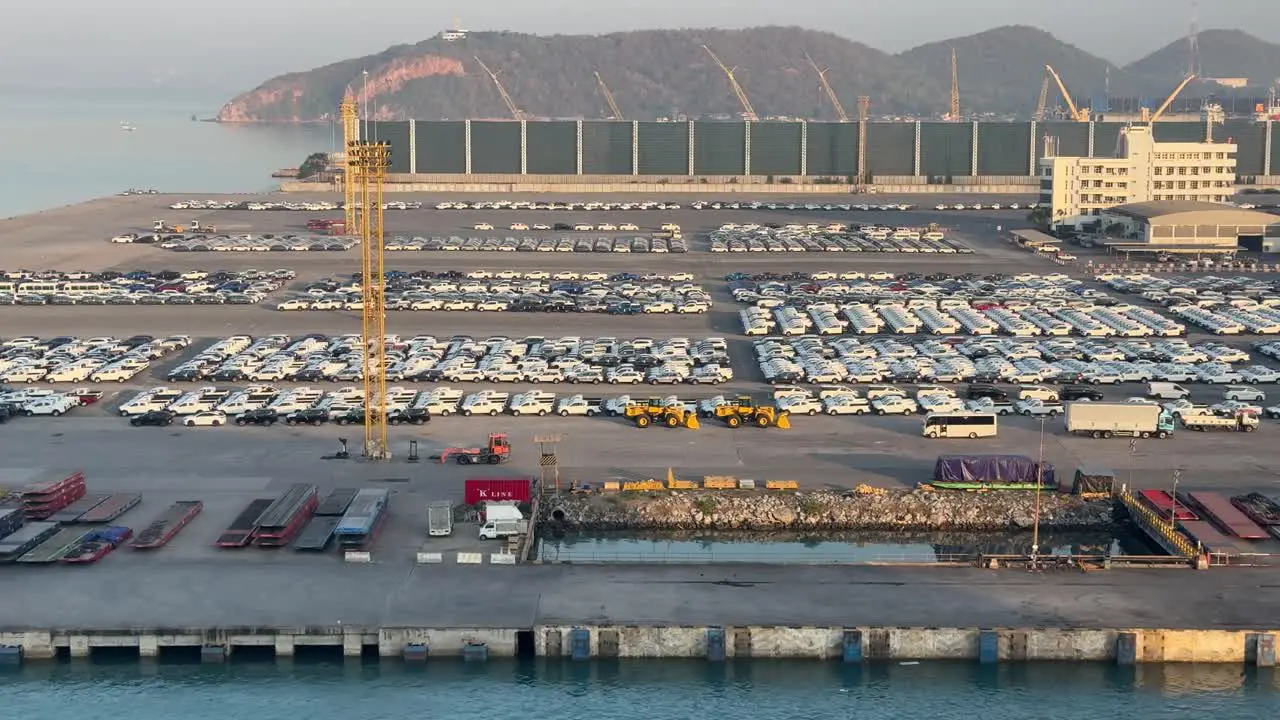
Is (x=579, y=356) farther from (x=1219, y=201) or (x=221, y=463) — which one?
(x=1219, y=201)

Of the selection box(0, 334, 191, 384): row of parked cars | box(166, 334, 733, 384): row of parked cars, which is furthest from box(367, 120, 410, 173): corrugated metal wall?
box(166, 334, 733, 384): row of parked cars

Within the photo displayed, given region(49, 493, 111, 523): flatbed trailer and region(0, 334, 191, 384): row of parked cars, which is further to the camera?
region(0, 334, 191, 384): row of parked cars

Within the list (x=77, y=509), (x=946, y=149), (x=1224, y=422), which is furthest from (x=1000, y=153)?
(x=77, y=509)

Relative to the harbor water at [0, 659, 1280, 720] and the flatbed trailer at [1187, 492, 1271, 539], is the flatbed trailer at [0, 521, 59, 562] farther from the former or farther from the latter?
the flatbed trailer at [1187, 492, 1271, 539]

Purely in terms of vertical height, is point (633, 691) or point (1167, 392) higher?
point (1167, 392)

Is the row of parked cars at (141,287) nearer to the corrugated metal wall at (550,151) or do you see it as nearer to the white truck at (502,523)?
the white truck at (502,523)

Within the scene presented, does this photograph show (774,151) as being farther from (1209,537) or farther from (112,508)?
(112,508)
